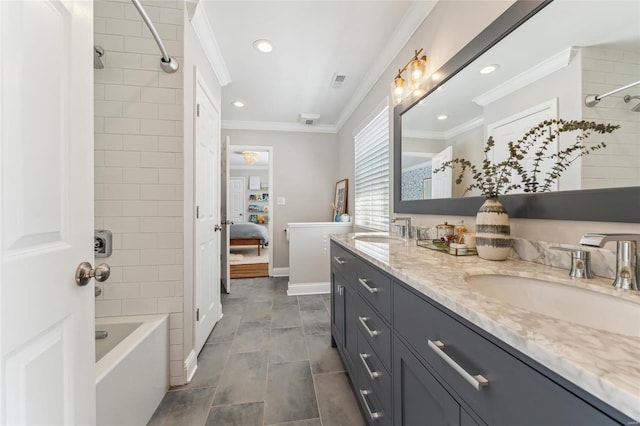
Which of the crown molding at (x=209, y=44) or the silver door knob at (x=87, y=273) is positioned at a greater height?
the crown molding at (x=209, y=44)

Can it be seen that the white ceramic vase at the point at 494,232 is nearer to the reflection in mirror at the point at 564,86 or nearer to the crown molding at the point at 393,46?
the reflection in mirror at the point at 564,86

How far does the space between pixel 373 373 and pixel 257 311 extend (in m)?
1.88

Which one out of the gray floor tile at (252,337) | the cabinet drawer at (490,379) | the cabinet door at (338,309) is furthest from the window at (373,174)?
the cabinet drawer at (490,379)

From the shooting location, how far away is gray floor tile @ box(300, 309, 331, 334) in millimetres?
2322

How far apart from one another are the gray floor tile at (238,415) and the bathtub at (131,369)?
1.12 ft

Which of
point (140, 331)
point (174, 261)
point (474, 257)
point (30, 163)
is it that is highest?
point (30, 163)

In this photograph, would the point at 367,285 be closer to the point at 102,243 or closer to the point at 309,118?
the point at 102,243

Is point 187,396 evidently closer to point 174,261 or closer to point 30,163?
point 174,261

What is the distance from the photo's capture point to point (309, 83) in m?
2.81

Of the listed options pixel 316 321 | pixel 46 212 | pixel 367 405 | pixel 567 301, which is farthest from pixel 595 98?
pixel 316 321

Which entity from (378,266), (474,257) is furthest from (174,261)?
(474,257)

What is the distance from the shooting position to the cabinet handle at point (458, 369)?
1.69ft

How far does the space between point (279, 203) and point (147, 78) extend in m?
2.67

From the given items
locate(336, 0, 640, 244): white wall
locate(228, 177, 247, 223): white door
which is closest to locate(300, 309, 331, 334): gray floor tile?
locate(336, 0, 640, 244): white wall
